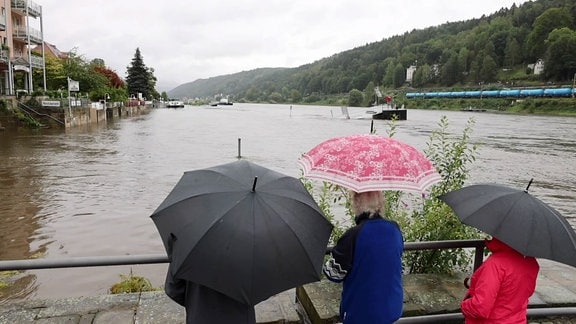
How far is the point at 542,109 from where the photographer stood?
79.1 metres

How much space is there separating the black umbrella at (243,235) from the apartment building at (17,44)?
138ft

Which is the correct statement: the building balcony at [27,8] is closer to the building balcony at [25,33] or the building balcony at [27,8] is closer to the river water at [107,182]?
the building balcony at [25,33]

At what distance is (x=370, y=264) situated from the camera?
2248mm

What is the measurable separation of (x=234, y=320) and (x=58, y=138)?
3030 cm

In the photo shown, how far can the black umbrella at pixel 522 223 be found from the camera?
245cm

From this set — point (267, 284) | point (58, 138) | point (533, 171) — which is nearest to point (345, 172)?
point (267, 284)

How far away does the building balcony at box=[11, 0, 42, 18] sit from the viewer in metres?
42.1

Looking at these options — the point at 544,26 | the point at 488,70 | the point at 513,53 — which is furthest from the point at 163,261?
the point at 513,53

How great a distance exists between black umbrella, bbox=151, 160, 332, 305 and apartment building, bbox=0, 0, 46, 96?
138 feet

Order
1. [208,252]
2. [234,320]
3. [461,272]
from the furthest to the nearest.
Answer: [461,272] → [234,320] → [208,252]

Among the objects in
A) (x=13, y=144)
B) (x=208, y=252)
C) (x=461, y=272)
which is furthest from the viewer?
(x=13, y=144)

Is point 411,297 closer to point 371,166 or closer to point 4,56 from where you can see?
point 371,166

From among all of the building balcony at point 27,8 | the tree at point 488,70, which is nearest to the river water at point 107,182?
the building balcony at point 27,8

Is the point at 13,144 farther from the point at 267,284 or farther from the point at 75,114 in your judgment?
the point at 267,284
